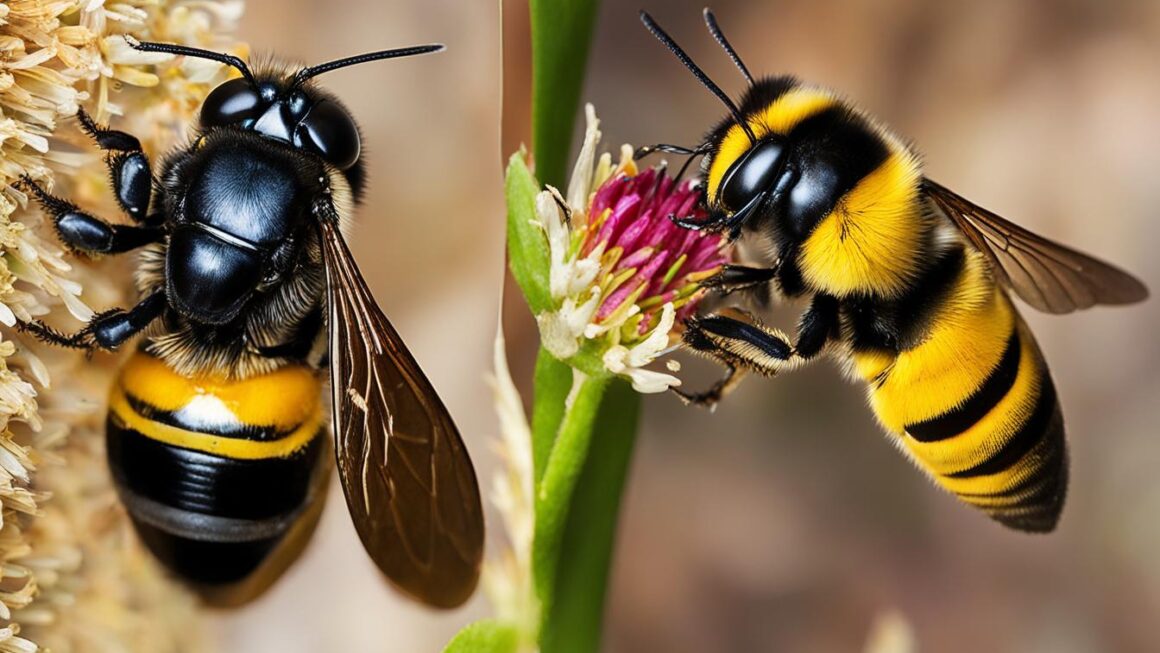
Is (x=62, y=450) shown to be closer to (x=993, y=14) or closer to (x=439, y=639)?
(x=439, y=639)

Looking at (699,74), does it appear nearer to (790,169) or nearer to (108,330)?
(790,169)

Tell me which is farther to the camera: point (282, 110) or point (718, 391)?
point (718, 391)

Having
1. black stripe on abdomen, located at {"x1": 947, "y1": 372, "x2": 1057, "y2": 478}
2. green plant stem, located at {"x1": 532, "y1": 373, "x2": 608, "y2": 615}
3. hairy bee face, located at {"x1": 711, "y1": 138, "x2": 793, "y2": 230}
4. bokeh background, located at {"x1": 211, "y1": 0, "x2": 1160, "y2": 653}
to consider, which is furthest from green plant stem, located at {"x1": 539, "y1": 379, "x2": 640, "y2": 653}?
bokeh background, located at {"x1": 211, "y1": 0, "x2": 1160, "y2": 653}

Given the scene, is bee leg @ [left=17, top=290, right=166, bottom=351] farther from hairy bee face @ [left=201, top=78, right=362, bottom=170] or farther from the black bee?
hairy bee face @ [left=201, top=78, right=362, bottom=170]

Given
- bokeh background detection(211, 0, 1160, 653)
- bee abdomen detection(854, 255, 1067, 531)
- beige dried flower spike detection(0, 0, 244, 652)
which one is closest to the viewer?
beige dried flower spike detection(0, 0, 244, 652)

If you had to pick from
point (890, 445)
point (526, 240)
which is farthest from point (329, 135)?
point (890, 445)

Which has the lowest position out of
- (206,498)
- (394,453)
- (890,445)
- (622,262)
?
(890,445)
